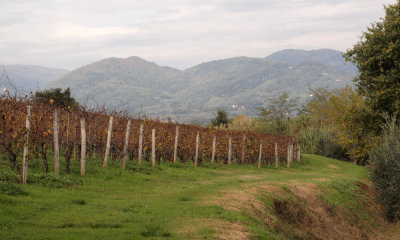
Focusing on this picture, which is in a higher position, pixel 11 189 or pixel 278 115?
pixel 278 115

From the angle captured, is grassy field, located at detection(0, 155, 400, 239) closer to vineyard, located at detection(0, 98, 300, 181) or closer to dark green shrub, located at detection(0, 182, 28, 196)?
dark green shrub, located at detection(0, 182, 28, 196)

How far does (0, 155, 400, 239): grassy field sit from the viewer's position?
32.9 feet

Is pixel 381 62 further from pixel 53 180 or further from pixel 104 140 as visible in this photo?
pixel 53 180

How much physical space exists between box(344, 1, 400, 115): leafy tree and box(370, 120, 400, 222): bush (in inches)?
230

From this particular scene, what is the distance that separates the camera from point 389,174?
2459 centimetres

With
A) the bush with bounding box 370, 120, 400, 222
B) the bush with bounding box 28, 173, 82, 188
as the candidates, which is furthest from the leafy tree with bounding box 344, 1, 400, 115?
the bush with bounding box 28, 173, 82, 188

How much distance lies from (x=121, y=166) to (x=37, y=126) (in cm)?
583

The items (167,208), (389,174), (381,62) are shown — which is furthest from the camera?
(381,62)

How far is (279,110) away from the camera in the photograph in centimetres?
7188

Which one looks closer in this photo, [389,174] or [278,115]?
[389,174]

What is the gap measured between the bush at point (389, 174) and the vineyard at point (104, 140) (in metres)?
11.3

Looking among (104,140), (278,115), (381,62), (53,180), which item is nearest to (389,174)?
(381,62)

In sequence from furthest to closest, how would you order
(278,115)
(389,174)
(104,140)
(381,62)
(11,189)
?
(278,115)
(381,62)
(389,174)
(104,140)
(11,189)

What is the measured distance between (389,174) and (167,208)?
1712 centimetres
